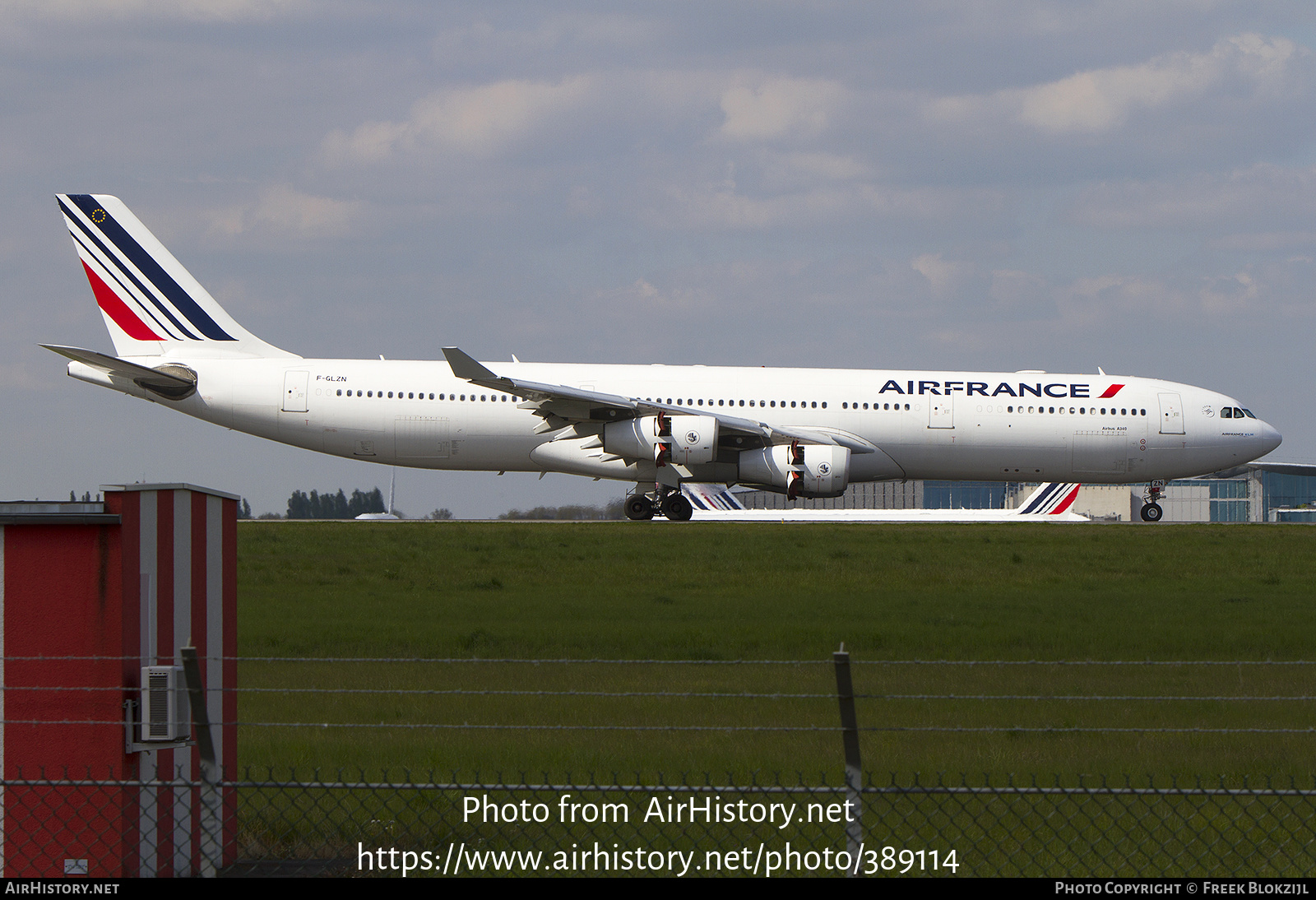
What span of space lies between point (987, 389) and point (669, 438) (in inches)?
342

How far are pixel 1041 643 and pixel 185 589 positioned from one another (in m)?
10.8

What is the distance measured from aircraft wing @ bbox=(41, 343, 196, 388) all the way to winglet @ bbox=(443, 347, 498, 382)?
8.32 meters

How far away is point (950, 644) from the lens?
15062mm

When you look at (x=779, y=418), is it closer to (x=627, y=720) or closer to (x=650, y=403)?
(x=650, y=403)

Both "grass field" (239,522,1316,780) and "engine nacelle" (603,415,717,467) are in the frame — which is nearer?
"grass field" (239,522,1316,780)

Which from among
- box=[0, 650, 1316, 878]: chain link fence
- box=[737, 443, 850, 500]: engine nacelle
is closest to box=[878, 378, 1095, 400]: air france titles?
box=[737, 443, 850, 500]: engine nacelle

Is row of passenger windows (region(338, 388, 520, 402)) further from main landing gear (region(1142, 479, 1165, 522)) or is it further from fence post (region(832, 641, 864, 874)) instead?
fence post (region(832, 641, 864, 874))

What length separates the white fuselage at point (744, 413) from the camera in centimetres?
3170

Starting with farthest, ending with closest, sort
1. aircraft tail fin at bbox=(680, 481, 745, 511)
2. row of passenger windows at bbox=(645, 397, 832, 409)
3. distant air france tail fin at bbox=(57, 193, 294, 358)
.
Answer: aircraft tail fin at bbox=(680, 481, 745, 511)
distant air france tail fin at bbox=(57, 193, 294, 358)
row of passenger windows at bbox=(645, 397, 832, 409)

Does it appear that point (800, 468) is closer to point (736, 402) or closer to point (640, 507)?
point (736, 402)

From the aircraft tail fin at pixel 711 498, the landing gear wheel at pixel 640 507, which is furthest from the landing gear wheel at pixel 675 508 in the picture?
the aircraft tail fin at pixel 711 498

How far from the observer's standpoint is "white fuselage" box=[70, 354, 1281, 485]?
31.7 metres
